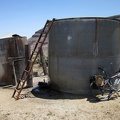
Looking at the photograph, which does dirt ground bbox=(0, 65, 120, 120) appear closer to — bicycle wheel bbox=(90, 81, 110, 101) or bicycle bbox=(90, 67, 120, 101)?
bicycle wheel bbox=(90, 81, 110, 101)

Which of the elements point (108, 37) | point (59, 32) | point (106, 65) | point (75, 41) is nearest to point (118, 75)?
point (106, 65)

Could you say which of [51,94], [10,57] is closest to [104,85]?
[51,94]

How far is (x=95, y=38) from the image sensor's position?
8.44 metres

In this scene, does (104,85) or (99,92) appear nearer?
(104,85)

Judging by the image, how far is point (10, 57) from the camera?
11.0 metres

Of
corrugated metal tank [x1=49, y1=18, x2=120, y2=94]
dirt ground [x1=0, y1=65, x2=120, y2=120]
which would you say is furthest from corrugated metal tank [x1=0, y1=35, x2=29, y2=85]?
corrugated metal tank [x1=49, y1=18, x2=120, y2=94]

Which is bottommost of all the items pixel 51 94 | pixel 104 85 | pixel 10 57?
pixel 51 94

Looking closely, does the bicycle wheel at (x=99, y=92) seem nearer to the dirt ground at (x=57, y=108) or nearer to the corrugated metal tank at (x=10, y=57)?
the dirt ground at (x=57, y=108)

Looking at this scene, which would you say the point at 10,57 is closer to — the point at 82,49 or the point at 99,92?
the point at 82,49

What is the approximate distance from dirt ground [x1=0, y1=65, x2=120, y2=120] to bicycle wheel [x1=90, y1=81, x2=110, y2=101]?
9.7 inches

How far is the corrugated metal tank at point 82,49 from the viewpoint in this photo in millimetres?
8422

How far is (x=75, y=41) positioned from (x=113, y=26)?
5.54ft

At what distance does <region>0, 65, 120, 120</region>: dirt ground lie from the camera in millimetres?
6453

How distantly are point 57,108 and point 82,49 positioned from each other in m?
2.55
